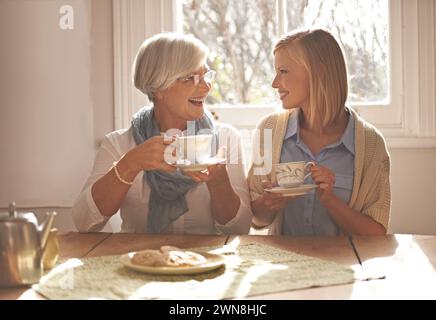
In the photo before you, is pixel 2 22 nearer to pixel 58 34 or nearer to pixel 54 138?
pixel 58 34

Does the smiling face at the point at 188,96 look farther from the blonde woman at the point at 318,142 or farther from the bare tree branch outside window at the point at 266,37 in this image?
the bare tree branch outside window at the point at 266,37

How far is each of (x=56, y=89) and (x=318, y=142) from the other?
4.24 feet

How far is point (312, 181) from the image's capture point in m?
2.26

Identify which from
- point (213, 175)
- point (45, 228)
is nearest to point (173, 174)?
point (213, 175)

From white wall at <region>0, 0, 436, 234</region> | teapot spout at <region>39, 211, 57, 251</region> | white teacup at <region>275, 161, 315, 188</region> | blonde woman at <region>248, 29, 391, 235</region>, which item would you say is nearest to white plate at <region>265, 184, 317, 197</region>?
white teacup at <region>275, 161, 315, 188</region>

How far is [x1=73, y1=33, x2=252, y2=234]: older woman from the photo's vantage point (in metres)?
2.19

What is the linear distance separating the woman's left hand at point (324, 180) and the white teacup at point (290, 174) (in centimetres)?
7

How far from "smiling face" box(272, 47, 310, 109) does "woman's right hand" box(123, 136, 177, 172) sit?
17.2 inches

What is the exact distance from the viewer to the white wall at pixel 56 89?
308 cm

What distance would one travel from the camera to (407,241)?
6.17ft

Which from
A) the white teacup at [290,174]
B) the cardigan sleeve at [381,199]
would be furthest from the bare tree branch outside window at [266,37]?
the white teacup at [290,174]

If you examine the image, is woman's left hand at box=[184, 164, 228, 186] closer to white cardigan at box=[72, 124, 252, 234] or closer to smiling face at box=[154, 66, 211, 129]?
white cardigan at box=[72, 124, 252, 234]
